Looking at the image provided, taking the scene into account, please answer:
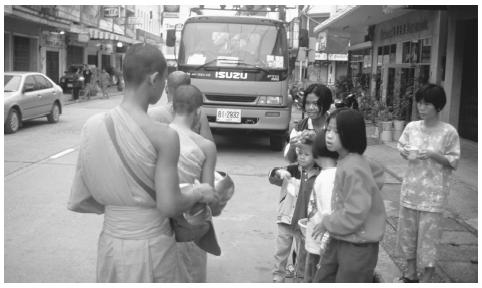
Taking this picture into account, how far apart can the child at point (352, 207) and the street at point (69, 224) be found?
1.57 metres

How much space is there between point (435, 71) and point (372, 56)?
688 centimetres

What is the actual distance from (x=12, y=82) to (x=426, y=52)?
33.8ft

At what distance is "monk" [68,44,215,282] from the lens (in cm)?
237

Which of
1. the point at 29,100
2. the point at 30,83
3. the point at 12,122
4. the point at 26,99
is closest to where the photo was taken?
the point at 12,122

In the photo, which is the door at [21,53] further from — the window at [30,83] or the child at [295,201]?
the child at [295,201]

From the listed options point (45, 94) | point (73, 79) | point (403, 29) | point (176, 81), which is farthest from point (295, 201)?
point (73, 79)

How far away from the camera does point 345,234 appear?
2996 mm

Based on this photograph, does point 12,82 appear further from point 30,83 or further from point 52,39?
point 52,39

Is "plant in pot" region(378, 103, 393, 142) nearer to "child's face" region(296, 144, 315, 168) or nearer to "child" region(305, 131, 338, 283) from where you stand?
"child's face" region(296, 144, 315, 168)

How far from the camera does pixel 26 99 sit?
1422 cm

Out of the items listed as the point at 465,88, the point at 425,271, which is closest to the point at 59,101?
the point at 465,88

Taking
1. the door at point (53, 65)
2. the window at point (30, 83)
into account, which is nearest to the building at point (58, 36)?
the door at point (53, 65)

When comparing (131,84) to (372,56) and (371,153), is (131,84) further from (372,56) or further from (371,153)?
(372,56)

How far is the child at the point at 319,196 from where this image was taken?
3.35 m
